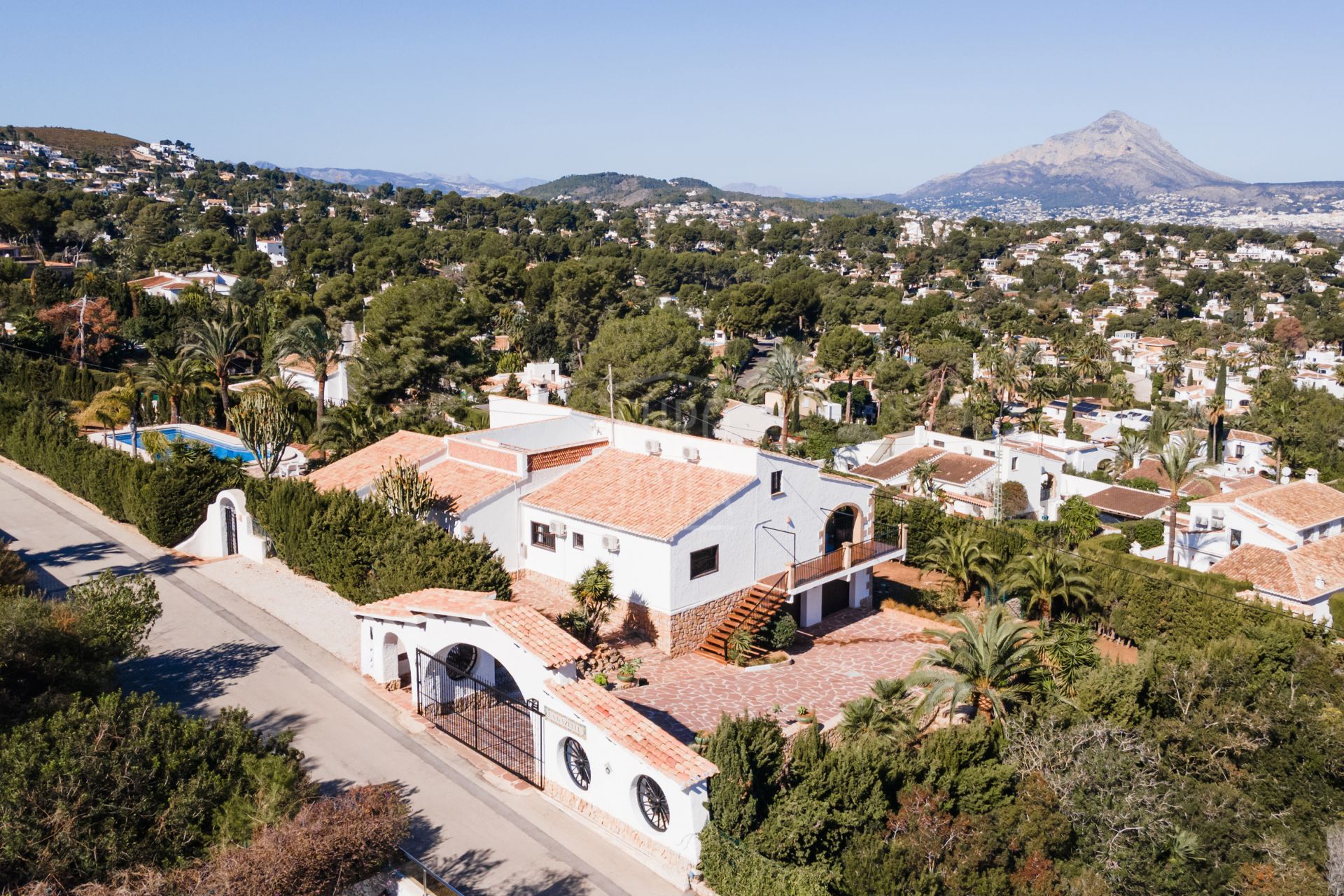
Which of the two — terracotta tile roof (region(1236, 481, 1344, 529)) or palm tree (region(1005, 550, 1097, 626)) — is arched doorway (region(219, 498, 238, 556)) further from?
terracotta tile roof (region(1236, 481, 1344, 529))

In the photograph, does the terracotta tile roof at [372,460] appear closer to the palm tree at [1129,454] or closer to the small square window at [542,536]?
the small square window at [542,536]

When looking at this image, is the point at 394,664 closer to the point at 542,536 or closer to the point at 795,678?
the point at 542,536

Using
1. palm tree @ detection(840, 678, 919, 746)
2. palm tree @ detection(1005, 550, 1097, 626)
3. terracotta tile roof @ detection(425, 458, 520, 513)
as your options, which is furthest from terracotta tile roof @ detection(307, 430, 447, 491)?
palm tree @ detection(1005, 550, 1097, 626)

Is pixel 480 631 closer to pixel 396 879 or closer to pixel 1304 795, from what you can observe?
pixel 396 879

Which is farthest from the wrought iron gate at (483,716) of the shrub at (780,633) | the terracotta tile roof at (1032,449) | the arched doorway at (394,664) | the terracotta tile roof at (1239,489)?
the terracotta tile roof at (1032,449)

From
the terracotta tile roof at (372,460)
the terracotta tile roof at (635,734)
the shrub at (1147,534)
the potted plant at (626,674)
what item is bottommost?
the shrub at (1147,534)

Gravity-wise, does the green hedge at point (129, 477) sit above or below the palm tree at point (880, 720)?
above
